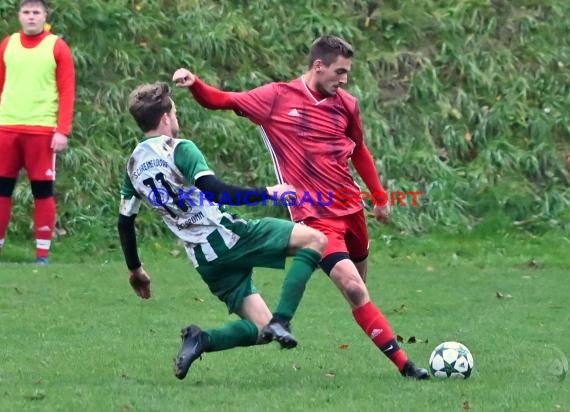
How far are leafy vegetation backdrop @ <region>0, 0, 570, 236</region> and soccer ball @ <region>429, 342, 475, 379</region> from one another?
6457 mm

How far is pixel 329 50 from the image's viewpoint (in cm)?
751

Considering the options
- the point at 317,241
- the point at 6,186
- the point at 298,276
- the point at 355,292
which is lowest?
the point at 6,186

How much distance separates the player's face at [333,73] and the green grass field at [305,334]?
5.23 ft

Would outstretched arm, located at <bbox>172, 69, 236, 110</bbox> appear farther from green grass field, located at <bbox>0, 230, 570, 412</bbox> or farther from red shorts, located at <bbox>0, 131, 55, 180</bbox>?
red shorts, located at <bbox>0, 131, 55, 180</bbox>

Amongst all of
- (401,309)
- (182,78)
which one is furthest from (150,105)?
(401,309)

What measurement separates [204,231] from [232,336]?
1.81 ft

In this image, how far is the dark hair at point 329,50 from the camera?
750 centimetres

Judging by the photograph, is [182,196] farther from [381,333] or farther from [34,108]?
[34,108]

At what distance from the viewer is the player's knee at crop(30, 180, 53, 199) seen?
37.9ft

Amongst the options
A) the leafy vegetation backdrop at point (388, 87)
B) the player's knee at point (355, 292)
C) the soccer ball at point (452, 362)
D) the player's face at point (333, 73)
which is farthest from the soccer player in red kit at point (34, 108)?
the soccer ball at point (452, 362)

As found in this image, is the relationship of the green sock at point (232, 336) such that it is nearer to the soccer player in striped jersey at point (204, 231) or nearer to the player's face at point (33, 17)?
the soccer player in striped jersey at point (204, 231)

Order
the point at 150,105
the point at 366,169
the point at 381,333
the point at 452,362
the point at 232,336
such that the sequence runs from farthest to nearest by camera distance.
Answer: the point at 366,169 → the point at 381,333 → the point at 452,362 → the point at 232,336 → the point at 150,105

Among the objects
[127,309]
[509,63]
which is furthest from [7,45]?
[509,63]

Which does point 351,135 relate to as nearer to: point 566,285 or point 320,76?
point 320,76
